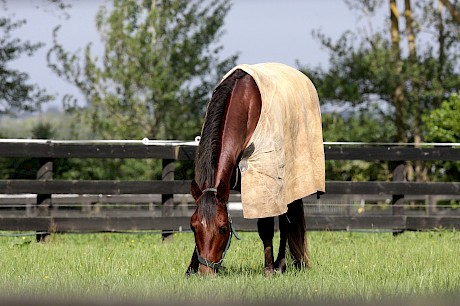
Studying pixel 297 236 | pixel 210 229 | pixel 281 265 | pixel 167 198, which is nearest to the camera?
pixel 210 229

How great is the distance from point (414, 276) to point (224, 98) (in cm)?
176

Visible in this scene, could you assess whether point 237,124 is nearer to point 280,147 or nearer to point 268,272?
point 280,147

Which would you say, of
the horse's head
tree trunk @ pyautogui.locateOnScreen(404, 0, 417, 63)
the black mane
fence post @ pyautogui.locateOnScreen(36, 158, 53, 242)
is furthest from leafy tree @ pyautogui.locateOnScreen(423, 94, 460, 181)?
the horse's head

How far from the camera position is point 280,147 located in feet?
22.0

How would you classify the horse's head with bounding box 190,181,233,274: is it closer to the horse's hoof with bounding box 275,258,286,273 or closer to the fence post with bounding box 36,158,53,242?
the horse's hoof with bounding box 275,258,286,273

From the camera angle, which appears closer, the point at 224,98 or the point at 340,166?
the point at 224,98

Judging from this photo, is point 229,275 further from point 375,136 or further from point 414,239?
point 375,136

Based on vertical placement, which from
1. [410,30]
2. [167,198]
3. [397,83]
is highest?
[410,30]

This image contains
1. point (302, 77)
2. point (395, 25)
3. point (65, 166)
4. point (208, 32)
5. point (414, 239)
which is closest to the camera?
point (302, 77)

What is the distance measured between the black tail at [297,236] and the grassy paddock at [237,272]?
0.46 feet

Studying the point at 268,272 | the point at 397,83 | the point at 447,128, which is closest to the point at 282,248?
the point at 268,272

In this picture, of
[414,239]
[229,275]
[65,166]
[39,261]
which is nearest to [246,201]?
[229,275]

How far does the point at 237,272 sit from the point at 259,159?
0.81 metres

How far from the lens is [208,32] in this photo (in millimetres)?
28578
